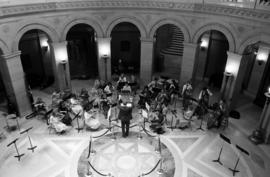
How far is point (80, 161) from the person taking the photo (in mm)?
10422

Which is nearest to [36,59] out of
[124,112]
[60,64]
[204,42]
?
[60,64]

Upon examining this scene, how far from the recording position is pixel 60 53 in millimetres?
14898

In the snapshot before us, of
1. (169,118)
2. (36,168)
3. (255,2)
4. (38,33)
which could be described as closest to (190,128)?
(169,118)

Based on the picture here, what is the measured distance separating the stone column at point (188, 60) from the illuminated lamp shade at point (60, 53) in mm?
7655

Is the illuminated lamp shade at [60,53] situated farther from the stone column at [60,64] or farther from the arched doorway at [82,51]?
the arched doorway at [82,51]

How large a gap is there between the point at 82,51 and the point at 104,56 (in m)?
3.26

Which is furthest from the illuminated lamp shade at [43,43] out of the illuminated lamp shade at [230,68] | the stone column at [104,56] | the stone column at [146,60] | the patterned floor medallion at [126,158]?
the illuminated lamp shade at [230,68]

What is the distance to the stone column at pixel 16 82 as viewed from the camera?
12570 mm

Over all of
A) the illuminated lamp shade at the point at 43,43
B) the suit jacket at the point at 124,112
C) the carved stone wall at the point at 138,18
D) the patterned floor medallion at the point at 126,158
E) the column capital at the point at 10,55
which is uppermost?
the carved stone wall at the point at 138,18

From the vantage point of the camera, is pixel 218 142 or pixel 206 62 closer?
pixel 218 142

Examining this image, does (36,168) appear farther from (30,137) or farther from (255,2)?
(255,2)

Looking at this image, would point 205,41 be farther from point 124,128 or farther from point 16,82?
point 16,82

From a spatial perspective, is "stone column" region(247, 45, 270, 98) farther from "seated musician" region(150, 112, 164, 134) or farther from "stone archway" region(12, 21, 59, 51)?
"stone archway" region(12, 21, 59, 51)

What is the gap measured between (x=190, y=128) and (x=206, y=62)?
7201 millimetres
